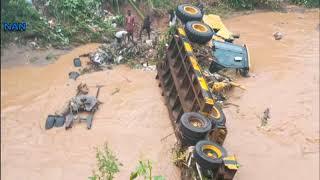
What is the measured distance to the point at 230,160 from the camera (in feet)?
24.5

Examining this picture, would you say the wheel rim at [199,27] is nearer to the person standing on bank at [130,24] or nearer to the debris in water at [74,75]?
the person standing on bank at [130,24]

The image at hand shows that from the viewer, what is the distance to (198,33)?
1111 cm

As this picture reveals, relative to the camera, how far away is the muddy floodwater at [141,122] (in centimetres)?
870

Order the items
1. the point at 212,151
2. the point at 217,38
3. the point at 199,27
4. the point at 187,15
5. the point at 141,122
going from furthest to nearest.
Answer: the point at 217,38
the point at 187,15
the point at 199,27
the point at 141,122
the point at 212,151

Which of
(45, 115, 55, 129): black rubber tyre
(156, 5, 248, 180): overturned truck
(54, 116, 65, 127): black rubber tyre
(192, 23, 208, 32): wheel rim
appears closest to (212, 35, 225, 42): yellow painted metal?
(156, 5, 248, 180): overturned truck

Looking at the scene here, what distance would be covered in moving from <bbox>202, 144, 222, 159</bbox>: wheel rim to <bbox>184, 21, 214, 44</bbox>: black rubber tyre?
3.97m

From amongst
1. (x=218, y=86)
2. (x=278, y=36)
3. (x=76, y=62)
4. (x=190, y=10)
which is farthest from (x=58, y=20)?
(x=278, y=36)

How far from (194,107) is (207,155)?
5.41 feet

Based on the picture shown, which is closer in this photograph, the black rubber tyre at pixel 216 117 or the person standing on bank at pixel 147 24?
the black rubber tyre at pixel 216 117

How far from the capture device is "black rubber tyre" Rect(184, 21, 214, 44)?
1112 centimetres

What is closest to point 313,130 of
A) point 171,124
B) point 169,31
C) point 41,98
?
point 171,124

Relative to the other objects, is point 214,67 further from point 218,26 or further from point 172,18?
point 172,18

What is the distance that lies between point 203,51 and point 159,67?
1205 mm

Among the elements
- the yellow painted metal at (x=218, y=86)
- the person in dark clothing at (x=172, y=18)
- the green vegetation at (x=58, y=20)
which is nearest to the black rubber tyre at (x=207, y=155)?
the yellow painted metal at (x=218, y=86)
